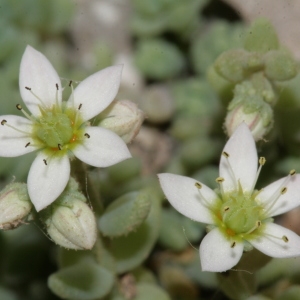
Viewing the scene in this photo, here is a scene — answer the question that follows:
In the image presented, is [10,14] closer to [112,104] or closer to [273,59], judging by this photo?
[112,104]

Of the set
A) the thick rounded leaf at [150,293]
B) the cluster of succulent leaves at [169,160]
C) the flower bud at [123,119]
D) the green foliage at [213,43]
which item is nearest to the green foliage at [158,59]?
the cluster of succulent leaves at [169,160]

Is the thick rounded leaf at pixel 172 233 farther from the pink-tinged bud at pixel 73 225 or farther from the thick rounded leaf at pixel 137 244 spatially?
the pink-tinged bud at pixel 73 225

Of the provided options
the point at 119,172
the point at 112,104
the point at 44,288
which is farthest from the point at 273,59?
the point at 44,288

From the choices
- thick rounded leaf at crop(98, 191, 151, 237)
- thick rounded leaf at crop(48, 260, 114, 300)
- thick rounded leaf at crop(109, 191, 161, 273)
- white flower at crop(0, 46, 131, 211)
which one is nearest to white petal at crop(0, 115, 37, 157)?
white flower at crop(0, 46, 131, 211)

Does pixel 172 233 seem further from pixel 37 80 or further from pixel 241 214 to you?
pixel 37 80

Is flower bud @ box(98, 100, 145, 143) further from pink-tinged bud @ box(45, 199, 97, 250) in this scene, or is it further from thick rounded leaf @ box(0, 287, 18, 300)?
thick rounded leaf @ box(0, 287, 18, 300)
